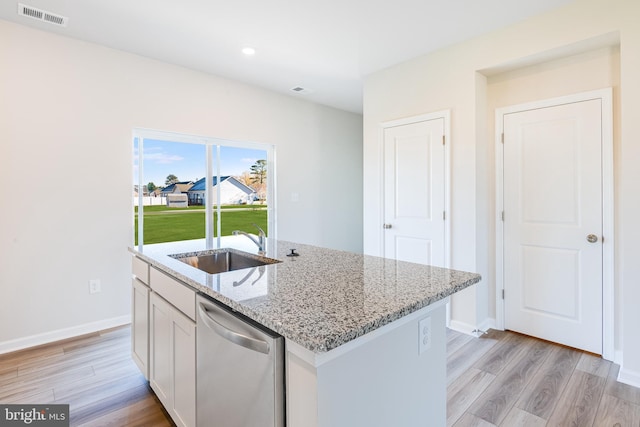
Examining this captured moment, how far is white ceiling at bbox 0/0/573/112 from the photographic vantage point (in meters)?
2.44

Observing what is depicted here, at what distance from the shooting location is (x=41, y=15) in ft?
8.32

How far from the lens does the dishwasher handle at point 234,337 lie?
0.99 m

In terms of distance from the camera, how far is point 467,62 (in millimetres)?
2947

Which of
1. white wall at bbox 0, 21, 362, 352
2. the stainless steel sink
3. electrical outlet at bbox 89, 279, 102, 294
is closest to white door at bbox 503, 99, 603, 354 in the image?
the stainless steel sink

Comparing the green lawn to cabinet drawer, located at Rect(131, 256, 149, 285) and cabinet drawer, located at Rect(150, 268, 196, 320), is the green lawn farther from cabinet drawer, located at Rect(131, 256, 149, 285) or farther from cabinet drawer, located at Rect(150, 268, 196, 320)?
cabinet drawer, located at Rect(150, 268, 196, 320)

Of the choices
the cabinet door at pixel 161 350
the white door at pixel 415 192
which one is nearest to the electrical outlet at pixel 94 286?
the cabinet door at pixel 161 350

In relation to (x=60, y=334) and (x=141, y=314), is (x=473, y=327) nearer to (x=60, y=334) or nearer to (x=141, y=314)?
(x=141, y=314)

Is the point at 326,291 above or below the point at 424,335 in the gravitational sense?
above

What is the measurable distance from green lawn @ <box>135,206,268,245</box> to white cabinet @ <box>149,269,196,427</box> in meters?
1.83

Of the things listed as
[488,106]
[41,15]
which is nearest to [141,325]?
[41,15]

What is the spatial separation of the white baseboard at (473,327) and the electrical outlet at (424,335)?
2.02 metres

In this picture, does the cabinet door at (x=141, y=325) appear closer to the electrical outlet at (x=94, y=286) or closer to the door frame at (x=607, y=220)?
the electrical outlet at (x=94, y=286)

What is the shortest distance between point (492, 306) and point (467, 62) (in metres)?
2.30

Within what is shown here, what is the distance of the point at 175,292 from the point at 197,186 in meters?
2.55
